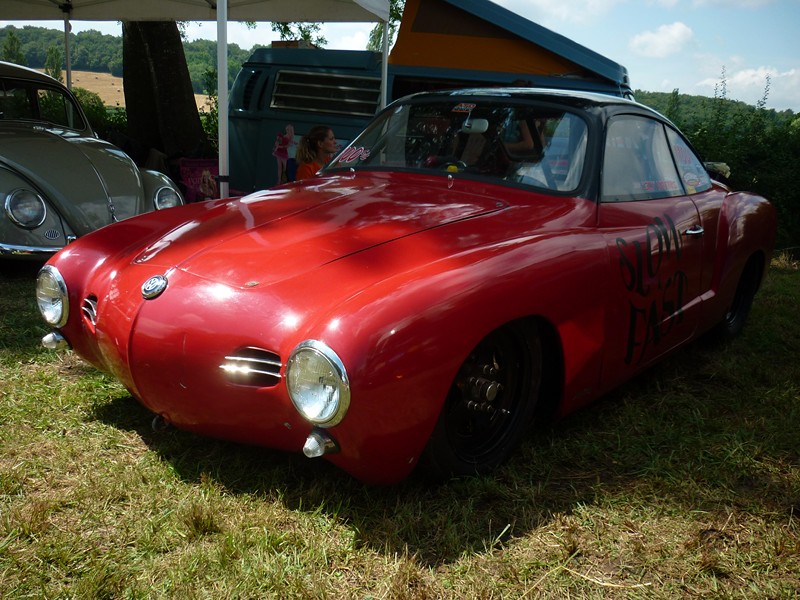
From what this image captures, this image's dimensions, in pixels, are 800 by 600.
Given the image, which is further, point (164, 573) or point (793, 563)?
point (793, 563)

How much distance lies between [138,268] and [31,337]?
5.29 ft

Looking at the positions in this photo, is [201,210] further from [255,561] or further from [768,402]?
[768,402]

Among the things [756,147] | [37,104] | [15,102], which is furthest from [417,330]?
[756,147]

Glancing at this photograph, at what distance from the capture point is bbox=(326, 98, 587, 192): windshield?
322 cm

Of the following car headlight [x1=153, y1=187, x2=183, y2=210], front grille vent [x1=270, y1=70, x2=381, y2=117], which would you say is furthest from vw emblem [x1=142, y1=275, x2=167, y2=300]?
front grille vent [x1=270, y1=70, x2=381, y2=117]

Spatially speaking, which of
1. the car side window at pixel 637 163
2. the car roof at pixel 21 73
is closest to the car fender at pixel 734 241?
the car side window at pixel 637 163

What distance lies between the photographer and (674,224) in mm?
3496

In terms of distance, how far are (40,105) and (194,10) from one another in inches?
98.2

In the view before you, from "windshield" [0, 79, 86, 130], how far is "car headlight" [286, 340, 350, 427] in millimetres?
5135

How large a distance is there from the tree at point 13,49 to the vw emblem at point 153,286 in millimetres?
54856

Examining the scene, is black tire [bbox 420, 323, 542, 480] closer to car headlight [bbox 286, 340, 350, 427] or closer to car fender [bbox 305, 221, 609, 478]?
car fender [bbox 305, 221, 609, 478]

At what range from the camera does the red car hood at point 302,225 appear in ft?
8.33

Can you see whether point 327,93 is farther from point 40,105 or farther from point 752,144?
point 752,144

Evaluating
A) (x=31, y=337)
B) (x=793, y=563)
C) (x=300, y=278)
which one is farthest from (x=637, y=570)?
→ (x=31, y=337)
